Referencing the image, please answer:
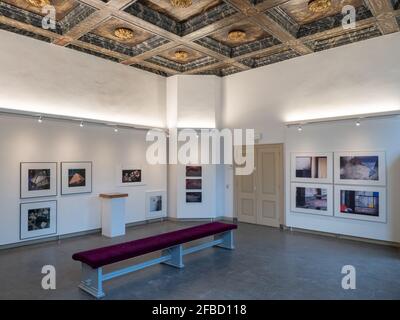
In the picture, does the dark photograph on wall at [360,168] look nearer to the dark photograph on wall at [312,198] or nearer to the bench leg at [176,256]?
the dark photograph on wall at [312,198]

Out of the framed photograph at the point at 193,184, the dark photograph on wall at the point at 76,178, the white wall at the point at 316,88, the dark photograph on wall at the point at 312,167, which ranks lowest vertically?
Answer: the framed photograph at the point at 193,184

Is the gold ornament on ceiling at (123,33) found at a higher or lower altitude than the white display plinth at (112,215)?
higher

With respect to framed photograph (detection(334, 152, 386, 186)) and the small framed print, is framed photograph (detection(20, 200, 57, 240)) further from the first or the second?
framed photograph (detection(334, 152, 386, 186))

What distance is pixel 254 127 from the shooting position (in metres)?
8.54

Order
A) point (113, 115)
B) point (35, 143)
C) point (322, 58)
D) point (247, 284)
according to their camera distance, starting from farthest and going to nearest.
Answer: point (113, 115) → point (322, 58) → point (35, 143) → point (247, 284)

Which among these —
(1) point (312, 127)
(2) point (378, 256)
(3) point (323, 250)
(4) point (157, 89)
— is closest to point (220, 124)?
(4) point (157, 89)

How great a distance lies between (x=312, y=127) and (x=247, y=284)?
4.64m

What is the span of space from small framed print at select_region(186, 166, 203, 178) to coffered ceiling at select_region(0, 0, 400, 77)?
329 cm

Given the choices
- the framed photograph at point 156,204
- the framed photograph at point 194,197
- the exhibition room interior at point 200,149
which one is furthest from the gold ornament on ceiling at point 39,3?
the framed photograph at point 194,197

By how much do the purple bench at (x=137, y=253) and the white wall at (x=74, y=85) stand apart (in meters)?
4.17

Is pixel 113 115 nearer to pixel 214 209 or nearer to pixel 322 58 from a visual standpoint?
pixel 214 209

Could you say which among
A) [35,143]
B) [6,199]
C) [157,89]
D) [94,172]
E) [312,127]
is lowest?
[6,199]

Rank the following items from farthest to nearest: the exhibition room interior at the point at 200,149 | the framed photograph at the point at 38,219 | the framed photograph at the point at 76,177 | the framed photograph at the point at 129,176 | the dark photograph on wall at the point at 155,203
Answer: the dark photograph on wall at the point at 155,203 < the framed photograph at the point at 129,176 < the framed photograph at the point at 76,177 < the framed photograph at the point at 38,219 < the exhibition room interior at the point at 200,149

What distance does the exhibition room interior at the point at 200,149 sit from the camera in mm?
4715
